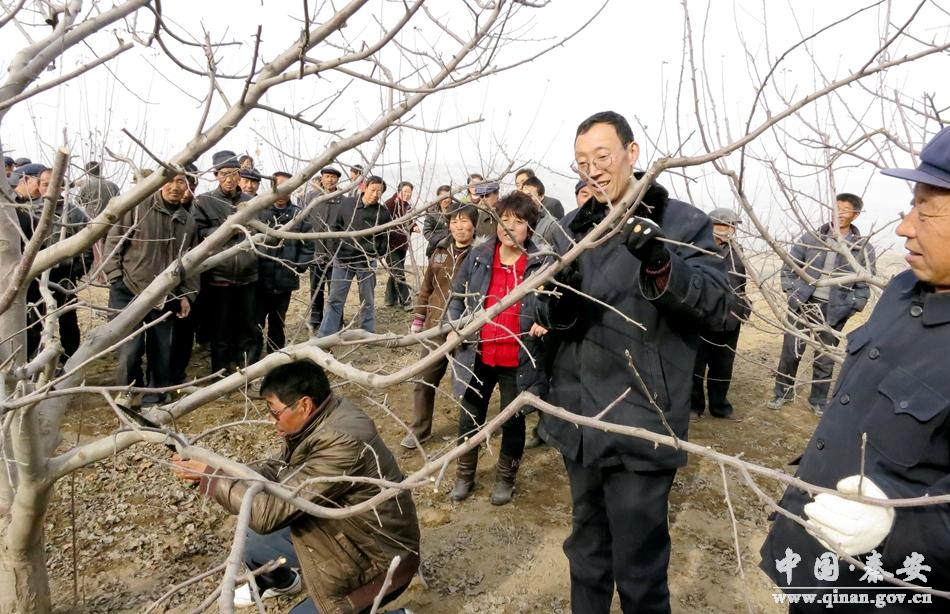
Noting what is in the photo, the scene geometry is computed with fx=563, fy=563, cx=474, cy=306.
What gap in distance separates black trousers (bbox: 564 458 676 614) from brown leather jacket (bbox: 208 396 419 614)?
2.36 ft

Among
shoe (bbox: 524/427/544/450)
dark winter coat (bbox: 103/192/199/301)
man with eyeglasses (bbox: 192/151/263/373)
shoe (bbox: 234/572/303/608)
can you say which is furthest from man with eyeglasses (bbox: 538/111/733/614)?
man with eyeglasses (bbox: 192/151/263/373)

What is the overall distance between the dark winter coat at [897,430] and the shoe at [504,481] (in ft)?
6.84

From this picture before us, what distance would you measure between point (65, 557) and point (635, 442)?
2.85 meters

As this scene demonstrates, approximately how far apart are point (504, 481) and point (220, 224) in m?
3.13

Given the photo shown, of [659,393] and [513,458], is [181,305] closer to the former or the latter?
[513,458]

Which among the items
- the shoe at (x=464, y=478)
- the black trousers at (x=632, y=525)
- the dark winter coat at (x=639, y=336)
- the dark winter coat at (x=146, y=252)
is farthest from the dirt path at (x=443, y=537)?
the dark winter coat at (x=146, y=252)

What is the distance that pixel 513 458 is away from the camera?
3.46m

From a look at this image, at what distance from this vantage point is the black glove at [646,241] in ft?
5.17

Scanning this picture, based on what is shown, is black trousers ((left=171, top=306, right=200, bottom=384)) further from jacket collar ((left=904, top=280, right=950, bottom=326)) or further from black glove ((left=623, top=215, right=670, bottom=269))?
jacket collar ((left=904, top=280, right=950, bottom=326))

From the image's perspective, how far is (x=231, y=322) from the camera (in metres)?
5.13

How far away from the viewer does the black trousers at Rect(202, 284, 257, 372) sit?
5.00 m

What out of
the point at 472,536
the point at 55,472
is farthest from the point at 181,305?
the point at 472,536

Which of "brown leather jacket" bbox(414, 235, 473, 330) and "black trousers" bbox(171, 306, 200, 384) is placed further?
"black trousers" bbox(171, 306, 200, 384)

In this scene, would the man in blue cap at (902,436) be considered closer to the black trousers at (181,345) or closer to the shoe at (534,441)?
the shoe at (534,441)
